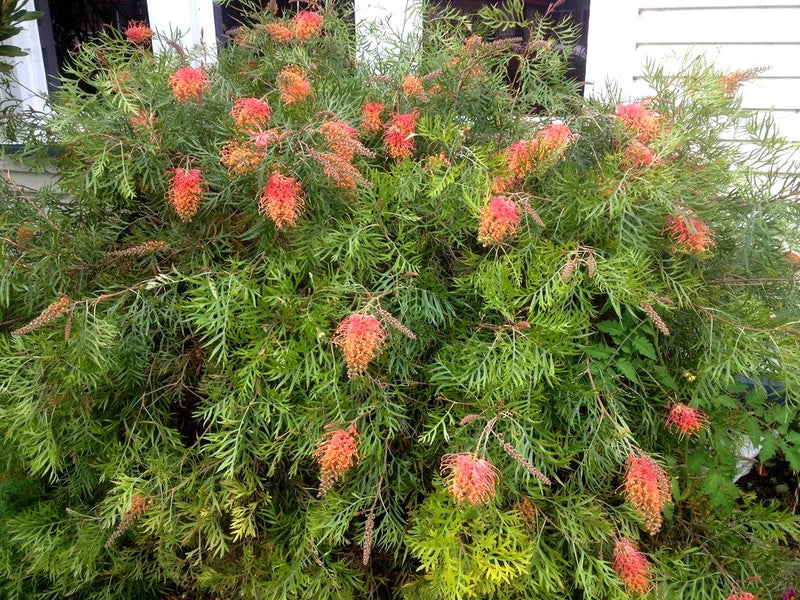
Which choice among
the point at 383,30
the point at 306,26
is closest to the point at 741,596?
the point at 306,26

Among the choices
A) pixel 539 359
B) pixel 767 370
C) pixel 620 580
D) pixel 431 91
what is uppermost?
pixel 431 91

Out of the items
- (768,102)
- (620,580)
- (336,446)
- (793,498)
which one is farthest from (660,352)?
(768,102)

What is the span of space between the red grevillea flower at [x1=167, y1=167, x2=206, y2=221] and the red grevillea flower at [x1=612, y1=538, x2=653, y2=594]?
51.1 inches

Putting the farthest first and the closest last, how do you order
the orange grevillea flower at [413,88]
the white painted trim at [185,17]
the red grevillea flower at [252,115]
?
the white painted trim at [185,17] < the orange grevillea flower at [413,88] < the red grevillea flower at [252,115]

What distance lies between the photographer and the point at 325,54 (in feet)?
6.89

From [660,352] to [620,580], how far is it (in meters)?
0.57

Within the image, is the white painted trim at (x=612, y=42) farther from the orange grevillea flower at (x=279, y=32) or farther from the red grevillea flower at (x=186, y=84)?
the red grevillea flower at (x=186, y=84)

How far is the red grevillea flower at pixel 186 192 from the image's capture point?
1.51 meters

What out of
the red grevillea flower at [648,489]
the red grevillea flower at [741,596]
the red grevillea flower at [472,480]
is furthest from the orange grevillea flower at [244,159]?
the red grevillea flower at [741,596]

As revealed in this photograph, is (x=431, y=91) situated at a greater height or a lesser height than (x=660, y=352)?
greater

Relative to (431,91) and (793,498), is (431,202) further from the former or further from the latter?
(793,498)

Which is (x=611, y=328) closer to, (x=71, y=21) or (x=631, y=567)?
(x=631, y=567)

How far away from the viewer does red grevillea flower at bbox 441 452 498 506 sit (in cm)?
119

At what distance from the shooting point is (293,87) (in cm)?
Answer: 163
